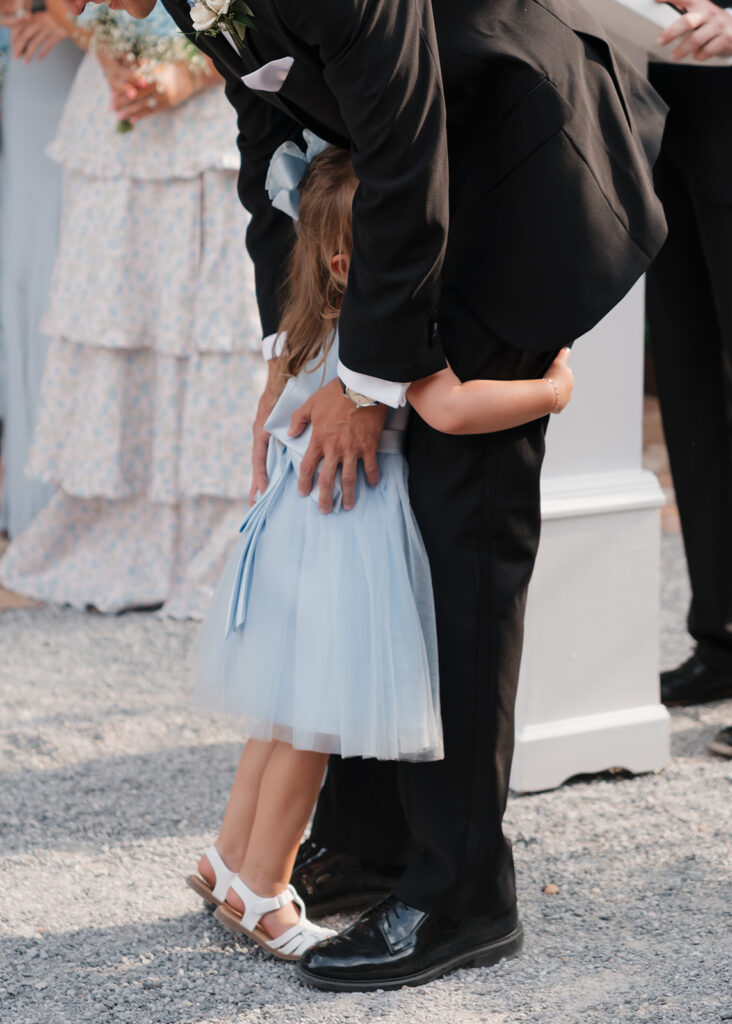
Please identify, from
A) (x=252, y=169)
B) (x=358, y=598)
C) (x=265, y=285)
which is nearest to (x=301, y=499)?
(x=358, y=598)

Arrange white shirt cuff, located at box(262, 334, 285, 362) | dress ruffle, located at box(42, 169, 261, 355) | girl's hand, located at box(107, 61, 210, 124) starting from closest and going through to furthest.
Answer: white shirt cuff, located at box(262, 334, 285, 362)
girl's hand, located at box(107, 61, 210, 124)
dress ruffle, located at box(42, 169, 261, 355)

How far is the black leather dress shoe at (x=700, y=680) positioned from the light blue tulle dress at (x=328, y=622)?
1153mm

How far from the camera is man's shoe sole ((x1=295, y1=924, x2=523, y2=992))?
161 cm

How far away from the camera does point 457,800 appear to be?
162 cm

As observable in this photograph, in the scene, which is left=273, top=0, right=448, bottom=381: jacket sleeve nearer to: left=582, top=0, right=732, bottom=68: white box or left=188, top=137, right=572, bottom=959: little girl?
left=188, top=137, right=572, bottom=959: little girl

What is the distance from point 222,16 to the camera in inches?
55.2

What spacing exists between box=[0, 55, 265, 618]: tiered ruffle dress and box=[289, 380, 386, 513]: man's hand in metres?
1.64

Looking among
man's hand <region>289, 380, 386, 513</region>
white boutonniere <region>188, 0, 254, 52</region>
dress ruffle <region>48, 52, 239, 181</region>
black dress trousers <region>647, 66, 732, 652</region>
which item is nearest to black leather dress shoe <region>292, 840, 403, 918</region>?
man's hand <region>289, 380, 386, 513</region>

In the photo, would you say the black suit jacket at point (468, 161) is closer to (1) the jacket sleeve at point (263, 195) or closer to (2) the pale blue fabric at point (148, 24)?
(1) the jacket sleeve at point (263, 195)

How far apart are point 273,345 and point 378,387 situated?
1.01 feet

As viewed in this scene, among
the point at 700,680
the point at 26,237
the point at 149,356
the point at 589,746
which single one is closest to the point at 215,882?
the point at 589,746

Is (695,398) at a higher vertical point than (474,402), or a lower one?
lower

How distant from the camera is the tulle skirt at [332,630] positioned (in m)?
1.54

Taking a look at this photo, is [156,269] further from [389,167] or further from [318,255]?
[389,167]
